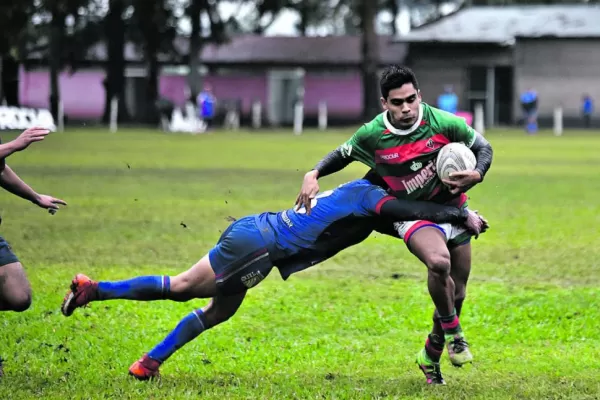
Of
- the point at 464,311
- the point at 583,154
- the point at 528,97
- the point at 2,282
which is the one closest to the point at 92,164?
the point at 583,154

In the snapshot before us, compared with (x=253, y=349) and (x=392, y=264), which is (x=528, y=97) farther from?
(x=253, y=349)

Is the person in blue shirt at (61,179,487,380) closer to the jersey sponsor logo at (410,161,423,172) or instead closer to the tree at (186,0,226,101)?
the jersey sponsor logo at (410,161,423,172)

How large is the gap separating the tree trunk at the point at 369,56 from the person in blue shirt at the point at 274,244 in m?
54.8

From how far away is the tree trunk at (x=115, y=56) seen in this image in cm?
6725

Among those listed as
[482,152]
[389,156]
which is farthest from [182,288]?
[482,152]

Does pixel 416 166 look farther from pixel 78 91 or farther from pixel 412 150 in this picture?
pixel 78 91

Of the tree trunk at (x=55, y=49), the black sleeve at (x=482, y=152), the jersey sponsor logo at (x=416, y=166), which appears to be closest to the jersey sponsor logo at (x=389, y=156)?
the jersey sponsor logo at (x=416, y=166)

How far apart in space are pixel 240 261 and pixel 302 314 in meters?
3.14

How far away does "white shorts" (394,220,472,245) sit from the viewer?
24.0 ft

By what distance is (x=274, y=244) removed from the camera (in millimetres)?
7336

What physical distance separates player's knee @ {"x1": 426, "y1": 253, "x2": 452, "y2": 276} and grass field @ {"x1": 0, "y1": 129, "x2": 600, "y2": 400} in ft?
2.47

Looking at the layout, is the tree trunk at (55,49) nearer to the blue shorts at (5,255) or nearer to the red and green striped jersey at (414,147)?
the blue shorts at (5,255)

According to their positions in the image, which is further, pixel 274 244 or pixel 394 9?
pixel 394 9

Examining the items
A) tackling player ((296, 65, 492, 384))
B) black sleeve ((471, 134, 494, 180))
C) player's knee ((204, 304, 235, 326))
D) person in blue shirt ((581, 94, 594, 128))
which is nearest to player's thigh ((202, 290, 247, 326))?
player's knee ((204, 304, 235, 326))
